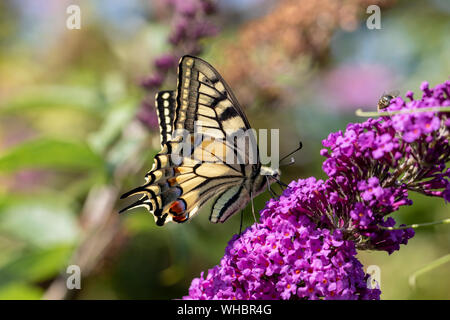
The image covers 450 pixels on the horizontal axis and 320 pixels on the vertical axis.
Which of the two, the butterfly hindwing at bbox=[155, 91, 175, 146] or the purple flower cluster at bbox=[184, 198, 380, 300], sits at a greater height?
the butterfly hindwing at bbox=[155, 91, 175, 146]

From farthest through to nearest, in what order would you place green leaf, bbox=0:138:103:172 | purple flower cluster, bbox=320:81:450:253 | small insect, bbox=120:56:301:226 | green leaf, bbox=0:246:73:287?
green leaf, bbox=0:246:73:287, green leaf, bbox=0:138:103:172, small insect, bbox=120:56:301:226, purple flower cluster, bbox=320:81:450:253

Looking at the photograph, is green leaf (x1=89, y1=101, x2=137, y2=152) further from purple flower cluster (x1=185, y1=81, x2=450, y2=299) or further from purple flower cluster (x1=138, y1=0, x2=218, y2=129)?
purple flower cluster (x1=185, y1=81, x2=450, y2=299)

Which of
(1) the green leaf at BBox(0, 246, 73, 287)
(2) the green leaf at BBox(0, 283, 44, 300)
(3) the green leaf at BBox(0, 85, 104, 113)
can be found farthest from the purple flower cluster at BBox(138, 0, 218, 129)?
(2) the green leaf at BBox(0, 283, 44, 300)

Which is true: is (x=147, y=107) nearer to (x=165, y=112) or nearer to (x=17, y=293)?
(x=165, y=112)

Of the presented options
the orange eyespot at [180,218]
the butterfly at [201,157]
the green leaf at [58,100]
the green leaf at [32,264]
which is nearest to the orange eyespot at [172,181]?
the butterfly at [201,157]

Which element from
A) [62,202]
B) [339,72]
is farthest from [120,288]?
[339,72]

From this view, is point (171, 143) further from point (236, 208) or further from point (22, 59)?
point (22, 59)

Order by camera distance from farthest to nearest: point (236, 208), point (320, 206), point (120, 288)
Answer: point (120, 288)
point (236, 208)
point (320, 206)
